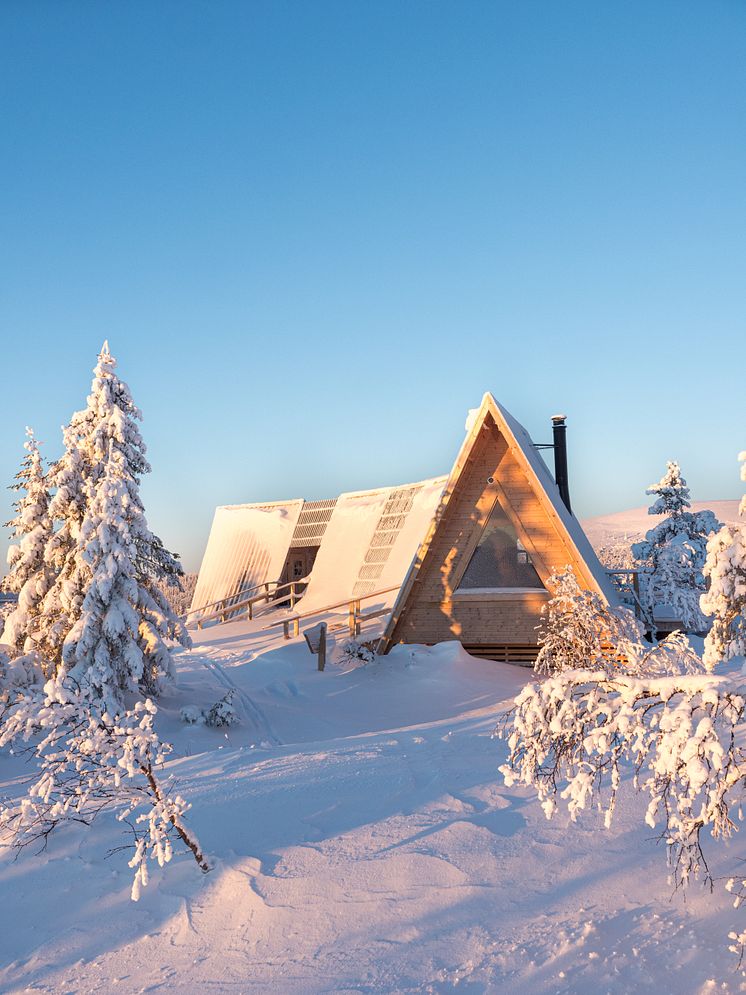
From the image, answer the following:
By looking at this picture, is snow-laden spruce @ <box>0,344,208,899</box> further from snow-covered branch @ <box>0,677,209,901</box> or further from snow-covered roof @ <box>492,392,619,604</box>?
snow-covered roof @ <box>492,392,619,604</box>

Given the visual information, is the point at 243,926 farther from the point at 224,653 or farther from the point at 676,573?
the point at 676,573

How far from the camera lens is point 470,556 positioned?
59.2 feet

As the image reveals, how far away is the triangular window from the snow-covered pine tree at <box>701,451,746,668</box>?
1298 centimetres

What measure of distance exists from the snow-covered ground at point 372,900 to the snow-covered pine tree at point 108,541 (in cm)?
693

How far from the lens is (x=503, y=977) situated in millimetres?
4523

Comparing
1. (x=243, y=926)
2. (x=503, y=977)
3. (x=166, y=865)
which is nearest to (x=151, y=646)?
(x=166, y=865)

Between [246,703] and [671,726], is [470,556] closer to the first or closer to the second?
[246,703]

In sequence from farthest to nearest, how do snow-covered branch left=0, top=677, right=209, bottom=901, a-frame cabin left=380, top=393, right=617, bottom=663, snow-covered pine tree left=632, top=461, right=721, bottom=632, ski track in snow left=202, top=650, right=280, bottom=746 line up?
snow-covered pine tree left=632, top=461, right=721, bottom=632, a-frame cabin left=380, top=393, right=617, bottom=663, ski track in snow left=202, top=650, right=280, bottom=746, snow-covered branch left=0, top=677, right=209, bottom=901

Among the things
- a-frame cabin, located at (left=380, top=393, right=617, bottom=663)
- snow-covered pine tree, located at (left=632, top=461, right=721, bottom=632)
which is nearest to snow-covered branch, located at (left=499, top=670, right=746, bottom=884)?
a-frame cabin, located at (left=380, top=393, right=617, bottom=663)

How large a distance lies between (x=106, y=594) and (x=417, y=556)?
6954 millimetres

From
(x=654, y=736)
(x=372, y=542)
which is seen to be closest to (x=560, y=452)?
(x=372, y=542)

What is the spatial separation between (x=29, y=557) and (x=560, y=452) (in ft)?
52.3

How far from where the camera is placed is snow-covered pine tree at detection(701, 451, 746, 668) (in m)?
4.61

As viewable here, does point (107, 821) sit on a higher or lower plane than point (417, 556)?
lower
